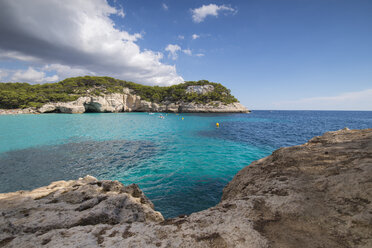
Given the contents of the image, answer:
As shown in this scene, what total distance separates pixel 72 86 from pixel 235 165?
79.3 metres

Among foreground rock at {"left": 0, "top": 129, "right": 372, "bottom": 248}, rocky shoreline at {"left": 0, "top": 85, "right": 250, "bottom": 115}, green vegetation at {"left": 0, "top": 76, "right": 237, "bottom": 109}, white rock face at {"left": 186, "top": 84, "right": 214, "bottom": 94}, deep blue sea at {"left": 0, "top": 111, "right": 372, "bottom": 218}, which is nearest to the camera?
foreground rock at {"left": 0, "top": 129, "right": 372, "bottom": 248}

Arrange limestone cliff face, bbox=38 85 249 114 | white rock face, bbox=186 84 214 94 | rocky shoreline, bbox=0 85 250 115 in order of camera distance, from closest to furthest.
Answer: rocky shoreline, bbox=0 85 250 115 → limestone cliff face, bbox=38 85 249 114 → white rock face, bbox=186 84 214 94

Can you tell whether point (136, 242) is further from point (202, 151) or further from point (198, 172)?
point (202, 151)

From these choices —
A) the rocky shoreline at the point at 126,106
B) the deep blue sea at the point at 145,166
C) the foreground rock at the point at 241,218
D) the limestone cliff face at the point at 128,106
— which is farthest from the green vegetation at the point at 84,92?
the foreground rock at the point at 241,218

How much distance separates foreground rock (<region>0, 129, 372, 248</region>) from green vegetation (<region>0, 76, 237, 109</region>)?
6585cm

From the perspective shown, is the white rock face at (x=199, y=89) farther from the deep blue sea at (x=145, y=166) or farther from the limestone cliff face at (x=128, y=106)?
the deep blue sea at (x=145, y=166)

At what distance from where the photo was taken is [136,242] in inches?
82.3

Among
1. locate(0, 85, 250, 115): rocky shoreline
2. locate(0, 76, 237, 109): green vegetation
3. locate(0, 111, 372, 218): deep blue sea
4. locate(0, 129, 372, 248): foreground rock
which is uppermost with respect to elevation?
locate(0, 76, 237, 109): green vegetation

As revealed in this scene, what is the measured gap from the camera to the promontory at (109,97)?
5298cm

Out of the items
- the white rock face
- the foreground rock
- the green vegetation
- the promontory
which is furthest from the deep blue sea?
the white rock face

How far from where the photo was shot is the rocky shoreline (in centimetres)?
5319

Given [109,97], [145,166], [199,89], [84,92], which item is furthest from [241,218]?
[199,89]

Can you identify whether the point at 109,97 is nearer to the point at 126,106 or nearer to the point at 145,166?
the point at 126,106

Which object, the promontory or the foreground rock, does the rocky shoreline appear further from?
the foreground rock
